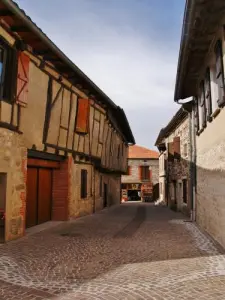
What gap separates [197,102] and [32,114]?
5402mm

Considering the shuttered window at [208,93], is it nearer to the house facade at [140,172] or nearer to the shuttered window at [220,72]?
the shuttered window at [220,72]

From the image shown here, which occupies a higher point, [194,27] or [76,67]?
[76,67]

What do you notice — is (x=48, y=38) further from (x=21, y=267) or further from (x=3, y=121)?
(x=21, y=267)

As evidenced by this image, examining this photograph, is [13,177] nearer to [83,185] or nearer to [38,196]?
[38,196]

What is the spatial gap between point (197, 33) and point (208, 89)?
1.92 meters

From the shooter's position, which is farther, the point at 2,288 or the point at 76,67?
the point at 76,67

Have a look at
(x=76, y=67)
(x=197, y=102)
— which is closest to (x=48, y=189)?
(x=76, y=67)

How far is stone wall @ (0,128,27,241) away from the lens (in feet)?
24.9

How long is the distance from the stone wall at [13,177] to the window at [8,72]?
0.90 m

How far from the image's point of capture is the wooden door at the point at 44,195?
10.8 meters

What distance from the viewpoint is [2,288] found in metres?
4.52

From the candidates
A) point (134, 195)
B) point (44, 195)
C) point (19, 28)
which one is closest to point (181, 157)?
point (44, 195)

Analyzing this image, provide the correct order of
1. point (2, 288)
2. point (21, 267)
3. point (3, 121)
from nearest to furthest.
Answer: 1. point (2, 288)
2. point (21, 267)
3. point (3, 121)

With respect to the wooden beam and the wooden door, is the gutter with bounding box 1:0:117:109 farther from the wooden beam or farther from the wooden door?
the wooden door
